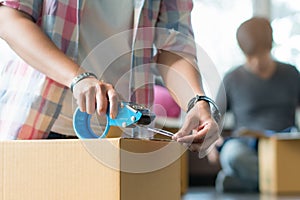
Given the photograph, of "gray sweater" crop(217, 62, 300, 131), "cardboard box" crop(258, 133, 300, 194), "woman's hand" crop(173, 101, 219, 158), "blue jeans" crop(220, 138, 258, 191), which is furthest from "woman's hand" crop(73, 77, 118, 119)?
"gray sweater" crop(217, 62, 300, 131)

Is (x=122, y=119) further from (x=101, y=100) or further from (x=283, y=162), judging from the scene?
(x=283, y=162)

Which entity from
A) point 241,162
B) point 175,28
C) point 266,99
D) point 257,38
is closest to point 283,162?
point 241,162

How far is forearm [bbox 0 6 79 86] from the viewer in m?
0.87

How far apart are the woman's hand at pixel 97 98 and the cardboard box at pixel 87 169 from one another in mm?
41

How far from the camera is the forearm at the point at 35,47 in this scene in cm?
87

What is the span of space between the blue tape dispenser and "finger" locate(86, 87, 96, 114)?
0.02m

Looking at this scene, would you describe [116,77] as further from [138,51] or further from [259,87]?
[259,87]

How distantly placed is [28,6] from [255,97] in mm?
2574

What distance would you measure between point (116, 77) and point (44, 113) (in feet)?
0.38

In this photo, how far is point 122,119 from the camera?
0.80 metres

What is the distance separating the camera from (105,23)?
3.31 ft

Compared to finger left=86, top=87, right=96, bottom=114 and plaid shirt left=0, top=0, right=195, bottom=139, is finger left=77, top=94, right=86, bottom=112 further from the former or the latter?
plaid shirt left=0, top=0, right=195, bottom=139

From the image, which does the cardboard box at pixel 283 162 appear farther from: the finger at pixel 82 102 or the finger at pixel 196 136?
the finger at pixel 82 102

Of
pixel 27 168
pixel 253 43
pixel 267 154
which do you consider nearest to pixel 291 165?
pixel 267 154
